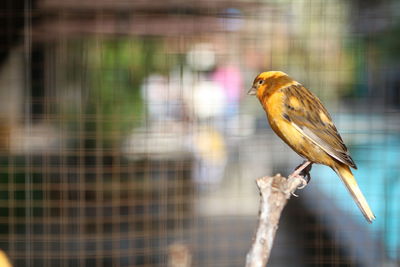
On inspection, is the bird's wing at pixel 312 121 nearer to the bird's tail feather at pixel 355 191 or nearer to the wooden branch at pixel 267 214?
the bird's tail feather at pixel 355 191

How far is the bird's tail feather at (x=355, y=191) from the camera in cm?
227

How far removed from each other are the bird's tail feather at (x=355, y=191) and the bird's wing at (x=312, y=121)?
76mm

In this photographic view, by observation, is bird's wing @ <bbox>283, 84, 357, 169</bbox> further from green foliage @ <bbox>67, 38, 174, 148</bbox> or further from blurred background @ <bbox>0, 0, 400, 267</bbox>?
green foliage @ <bbox>67, 38, 174, 148</bbox>

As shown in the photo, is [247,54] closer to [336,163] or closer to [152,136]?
[152,136]

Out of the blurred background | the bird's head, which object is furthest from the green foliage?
the bird's head

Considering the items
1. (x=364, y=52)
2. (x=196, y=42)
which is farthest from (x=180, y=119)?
(x=364, y=52)

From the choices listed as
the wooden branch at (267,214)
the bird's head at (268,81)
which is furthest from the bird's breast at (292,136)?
the wooden branch at (267,214)

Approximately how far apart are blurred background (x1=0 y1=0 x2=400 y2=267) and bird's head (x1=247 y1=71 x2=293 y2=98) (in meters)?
1.10

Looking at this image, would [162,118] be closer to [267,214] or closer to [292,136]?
[292,136]

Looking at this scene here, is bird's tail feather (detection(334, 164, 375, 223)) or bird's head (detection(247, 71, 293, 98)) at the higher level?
bird's head (detection(247, 71, 293, 98))

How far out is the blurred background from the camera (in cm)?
385

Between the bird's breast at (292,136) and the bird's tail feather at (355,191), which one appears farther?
the bird's breast at (292,136)

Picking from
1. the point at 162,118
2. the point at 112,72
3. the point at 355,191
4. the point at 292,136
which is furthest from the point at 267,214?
the point at 112,72

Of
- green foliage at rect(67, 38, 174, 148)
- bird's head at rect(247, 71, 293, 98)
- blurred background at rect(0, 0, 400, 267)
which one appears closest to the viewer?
bird's head at rect(247, 71, 293, 98)
